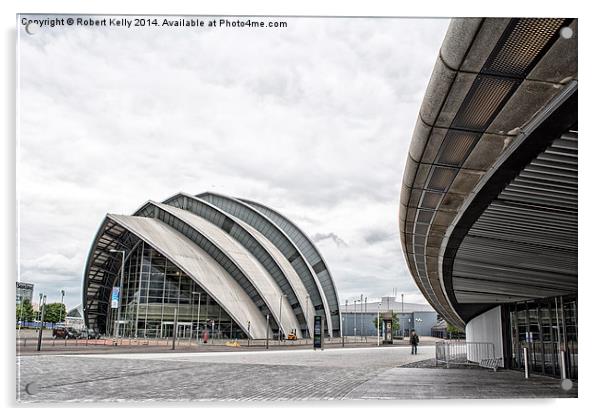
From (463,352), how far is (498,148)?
687 inches

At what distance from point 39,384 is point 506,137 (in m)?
8.51

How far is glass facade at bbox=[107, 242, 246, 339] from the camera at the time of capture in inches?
1866

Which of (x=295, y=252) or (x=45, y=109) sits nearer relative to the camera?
(x=45, y=109)

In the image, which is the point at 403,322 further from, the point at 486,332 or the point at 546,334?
the point at 546,334

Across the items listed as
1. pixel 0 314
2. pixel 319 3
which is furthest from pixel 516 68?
pixel 0 314

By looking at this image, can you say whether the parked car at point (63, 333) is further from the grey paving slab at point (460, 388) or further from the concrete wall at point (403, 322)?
→ the concrete wall at point (403, 322)

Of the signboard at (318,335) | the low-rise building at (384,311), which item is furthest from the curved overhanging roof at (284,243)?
the signboard at (318,335)

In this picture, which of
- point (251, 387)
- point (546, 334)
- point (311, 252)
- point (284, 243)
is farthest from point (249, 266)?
point (251, 387)

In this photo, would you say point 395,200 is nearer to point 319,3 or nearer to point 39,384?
point 319,3

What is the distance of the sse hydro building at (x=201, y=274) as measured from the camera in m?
47.6

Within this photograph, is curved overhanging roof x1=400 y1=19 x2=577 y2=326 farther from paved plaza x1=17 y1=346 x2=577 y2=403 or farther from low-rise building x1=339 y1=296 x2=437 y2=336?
low-rise building x1=339 y1=296 x2=437 y2=336

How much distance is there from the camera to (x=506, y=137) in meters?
4.73

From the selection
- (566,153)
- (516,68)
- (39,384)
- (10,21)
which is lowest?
(39,384)

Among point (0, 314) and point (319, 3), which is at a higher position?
point (319, 3)
